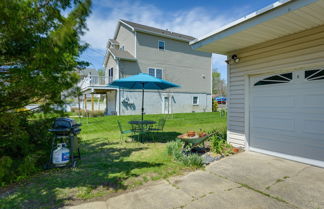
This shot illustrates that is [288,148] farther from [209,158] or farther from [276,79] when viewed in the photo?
[209,158]

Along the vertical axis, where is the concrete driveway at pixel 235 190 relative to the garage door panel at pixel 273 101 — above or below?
below

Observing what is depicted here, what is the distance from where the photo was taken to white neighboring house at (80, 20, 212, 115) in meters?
15.9

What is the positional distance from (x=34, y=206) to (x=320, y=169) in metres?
5.19

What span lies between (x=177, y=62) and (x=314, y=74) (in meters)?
15.4

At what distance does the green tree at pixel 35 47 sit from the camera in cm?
266

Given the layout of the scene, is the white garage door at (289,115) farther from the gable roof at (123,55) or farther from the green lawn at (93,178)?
the gable roof at (123,55)

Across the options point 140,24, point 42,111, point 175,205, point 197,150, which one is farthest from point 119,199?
point 140,24

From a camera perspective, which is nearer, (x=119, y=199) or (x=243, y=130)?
(x=119, y=199)

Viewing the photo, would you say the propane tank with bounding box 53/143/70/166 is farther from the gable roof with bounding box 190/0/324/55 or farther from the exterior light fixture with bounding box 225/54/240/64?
the exterior light fixture with bounding box 225/54/240/64

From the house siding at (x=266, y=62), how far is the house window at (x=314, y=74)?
13 cm

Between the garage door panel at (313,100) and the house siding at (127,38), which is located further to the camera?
the house siding at (127,38)

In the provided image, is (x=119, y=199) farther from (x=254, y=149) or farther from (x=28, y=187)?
(x=254, y=149)

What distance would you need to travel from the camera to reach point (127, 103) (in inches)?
631

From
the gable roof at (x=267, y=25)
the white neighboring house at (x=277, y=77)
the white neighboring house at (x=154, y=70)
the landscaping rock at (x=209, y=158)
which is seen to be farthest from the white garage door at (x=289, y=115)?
the white neighboring house at (x=154, y=70)
